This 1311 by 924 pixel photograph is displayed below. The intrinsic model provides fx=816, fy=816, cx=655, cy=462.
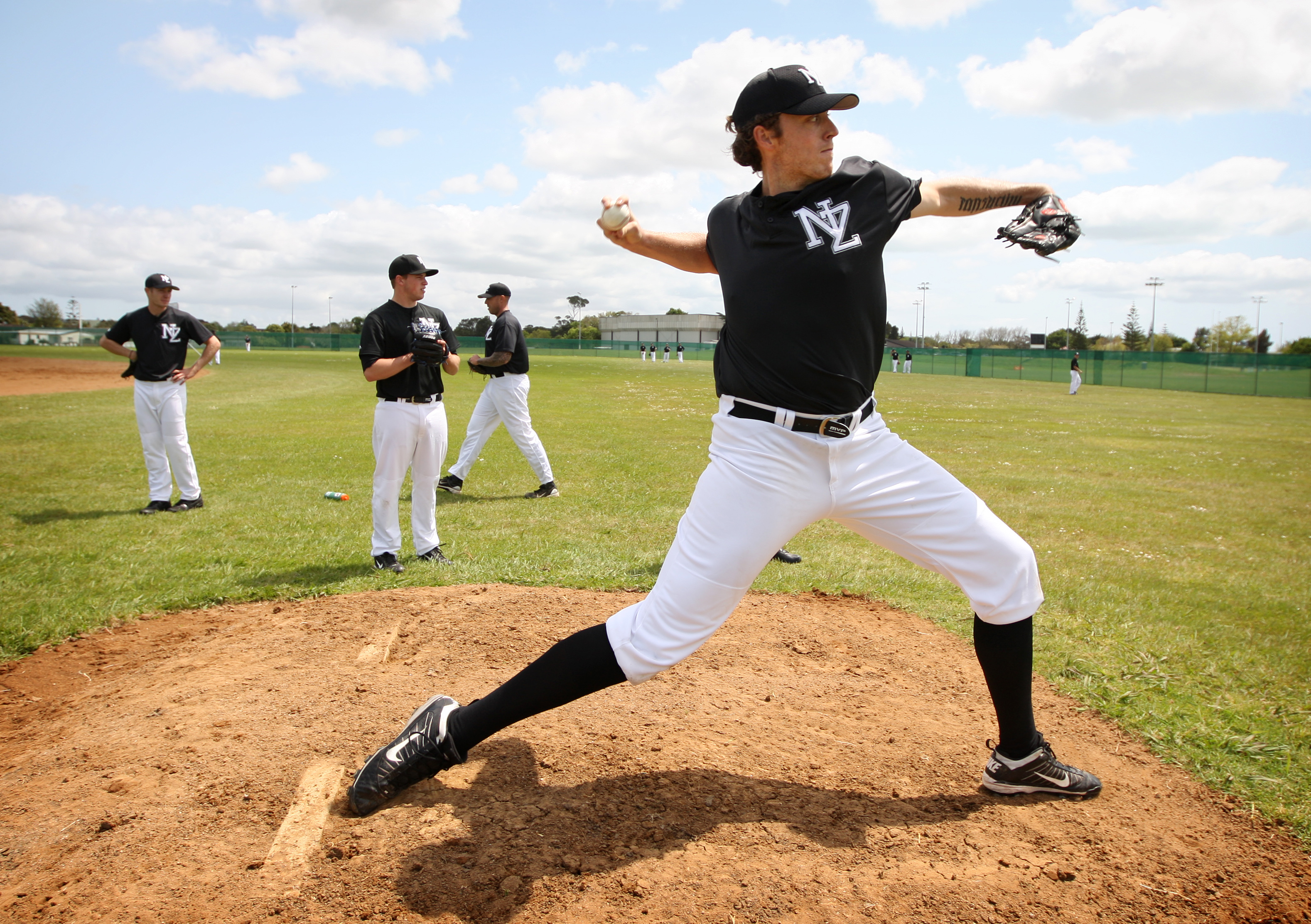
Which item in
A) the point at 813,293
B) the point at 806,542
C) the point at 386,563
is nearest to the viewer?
the point at 813,293

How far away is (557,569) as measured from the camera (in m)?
6.09

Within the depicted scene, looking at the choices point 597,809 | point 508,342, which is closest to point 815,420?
Answer: point 597,809

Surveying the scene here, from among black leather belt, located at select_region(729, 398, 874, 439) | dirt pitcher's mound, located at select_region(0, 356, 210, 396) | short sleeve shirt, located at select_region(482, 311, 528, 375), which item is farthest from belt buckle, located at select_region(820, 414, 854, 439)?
dirt pitcher's mound, located at select_region(0, 356, 210, 396)

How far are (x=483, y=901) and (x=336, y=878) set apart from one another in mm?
456

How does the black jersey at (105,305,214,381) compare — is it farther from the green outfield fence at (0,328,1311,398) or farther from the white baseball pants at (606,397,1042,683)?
the green outfield fence at (0,328,1311,398)

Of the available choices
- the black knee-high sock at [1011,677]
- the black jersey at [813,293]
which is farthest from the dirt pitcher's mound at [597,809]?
the black jersey at [813,293]

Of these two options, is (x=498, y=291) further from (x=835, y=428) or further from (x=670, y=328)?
(x=670, y=328)

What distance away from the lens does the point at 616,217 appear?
307 cm

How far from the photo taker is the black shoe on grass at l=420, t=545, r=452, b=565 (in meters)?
6.36

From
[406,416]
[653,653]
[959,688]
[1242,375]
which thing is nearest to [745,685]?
[959,688]

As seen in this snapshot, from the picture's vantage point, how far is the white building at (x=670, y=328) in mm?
113044

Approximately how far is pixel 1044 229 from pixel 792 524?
153cm

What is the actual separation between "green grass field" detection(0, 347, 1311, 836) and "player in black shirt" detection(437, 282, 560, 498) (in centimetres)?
34

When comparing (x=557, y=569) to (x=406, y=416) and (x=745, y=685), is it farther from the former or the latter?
(x=745, y=685)
